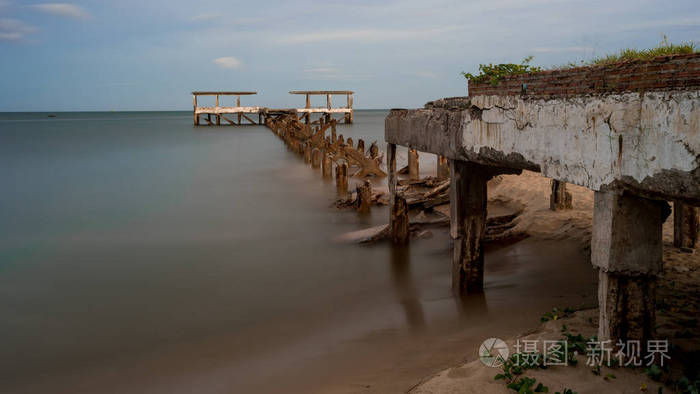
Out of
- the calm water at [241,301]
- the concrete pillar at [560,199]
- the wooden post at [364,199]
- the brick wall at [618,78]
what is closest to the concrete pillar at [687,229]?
the calm water at [241,301]

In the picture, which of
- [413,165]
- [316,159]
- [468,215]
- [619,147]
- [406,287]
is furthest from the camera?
[316,159]

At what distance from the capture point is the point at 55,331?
5957 millimetres

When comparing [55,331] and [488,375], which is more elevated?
[488,375]

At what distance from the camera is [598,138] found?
3393 millimetres

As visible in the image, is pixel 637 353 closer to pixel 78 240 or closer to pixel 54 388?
pixel 54 388

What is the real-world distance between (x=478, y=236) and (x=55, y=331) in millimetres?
5032

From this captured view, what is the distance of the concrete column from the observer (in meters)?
5.67

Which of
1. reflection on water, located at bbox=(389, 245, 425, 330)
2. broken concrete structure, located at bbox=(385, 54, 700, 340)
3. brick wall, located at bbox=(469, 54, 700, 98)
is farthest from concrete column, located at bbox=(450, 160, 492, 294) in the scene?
brick wall, located at bbox=(469, 54, 700, 98)

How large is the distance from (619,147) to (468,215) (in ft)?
8.37

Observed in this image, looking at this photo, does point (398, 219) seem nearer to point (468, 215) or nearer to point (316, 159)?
point (468, 215)

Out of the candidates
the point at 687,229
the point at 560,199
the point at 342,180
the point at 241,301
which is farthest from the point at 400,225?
the point at 342,180

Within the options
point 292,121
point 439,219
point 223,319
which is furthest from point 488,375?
point 292,121

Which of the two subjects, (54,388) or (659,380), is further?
(54,388)

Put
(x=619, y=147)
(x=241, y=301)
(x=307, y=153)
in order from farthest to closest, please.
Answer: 1. (x=307, y=153)
2. (x=241, y=301)
3. (x=619, y=147)
